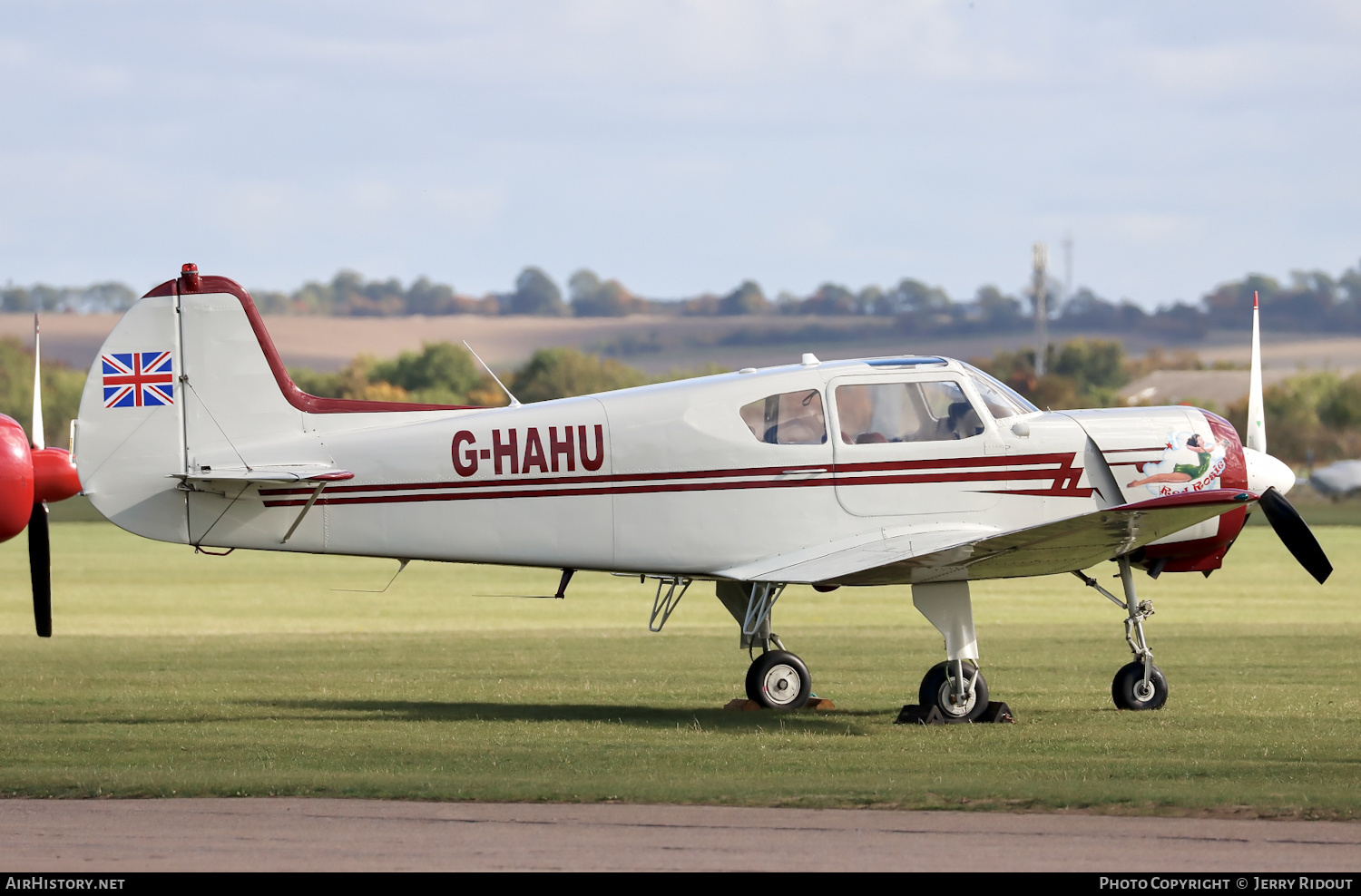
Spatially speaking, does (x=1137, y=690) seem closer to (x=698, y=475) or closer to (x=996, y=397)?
(x=996, y=397)

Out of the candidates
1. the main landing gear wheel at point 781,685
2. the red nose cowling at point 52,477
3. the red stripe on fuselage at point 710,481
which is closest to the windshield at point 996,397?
the red stripe on fuselage at point 710,481

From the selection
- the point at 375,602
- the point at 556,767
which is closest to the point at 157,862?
the point at 556,767

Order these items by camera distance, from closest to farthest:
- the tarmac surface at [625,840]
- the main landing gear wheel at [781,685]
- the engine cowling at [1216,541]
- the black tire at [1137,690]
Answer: the tarmac surface at [625,840] → the engine cowling at [1216,541] → the main landing gear wheel at [781,685] → the black tire at [1137,690]

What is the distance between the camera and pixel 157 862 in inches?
316

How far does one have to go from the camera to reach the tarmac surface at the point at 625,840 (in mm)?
7934

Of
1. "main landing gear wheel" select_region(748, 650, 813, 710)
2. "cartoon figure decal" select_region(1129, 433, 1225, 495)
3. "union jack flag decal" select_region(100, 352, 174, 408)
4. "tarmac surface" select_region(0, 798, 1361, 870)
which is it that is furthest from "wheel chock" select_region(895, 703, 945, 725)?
"union jack flag decal" select_region(100, 352, 174, 408)

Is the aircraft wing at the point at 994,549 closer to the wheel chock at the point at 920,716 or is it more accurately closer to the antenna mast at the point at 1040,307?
the wheel chock at the point at 920,716

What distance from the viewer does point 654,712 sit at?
48.7ft

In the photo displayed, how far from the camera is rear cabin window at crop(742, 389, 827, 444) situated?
13742 millimetres

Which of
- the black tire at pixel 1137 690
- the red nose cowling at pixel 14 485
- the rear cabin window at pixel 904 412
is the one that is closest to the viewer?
the rear cabin window at pixel 904 412

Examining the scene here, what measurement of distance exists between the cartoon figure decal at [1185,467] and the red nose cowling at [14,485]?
9987mm

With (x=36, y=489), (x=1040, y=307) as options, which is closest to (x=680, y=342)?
(x=1040, y=307)

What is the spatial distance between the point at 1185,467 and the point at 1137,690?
6.50ft

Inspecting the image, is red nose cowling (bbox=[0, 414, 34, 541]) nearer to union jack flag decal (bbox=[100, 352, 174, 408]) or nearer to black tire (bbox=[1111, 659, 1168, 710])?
union jack flag decal (bbox=[100, 352, 174, 408])
